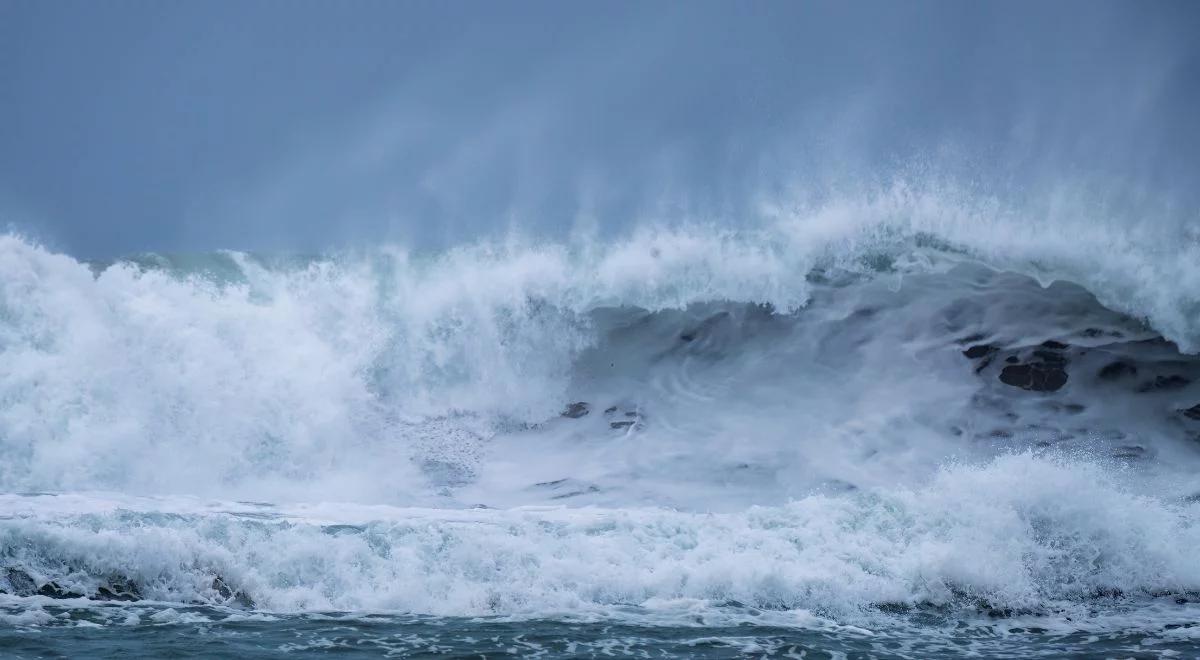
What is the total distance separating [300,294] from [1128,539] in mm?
9370

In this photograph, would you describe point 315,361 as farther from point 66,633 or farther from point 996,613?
point 996,613

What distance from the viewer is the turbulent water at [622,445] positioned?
5.98 meters

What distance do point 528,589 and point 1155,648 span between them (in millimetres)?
3681

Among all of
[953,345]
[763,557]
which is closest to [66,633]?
[763,557]

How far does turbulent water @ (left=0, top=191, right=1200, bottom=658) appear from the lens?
235 inches

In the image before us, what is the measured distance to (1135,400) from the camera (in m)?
10.4

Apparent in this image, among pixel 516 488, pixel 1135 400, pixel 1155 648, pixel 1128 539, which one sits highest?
pixel 1135 400

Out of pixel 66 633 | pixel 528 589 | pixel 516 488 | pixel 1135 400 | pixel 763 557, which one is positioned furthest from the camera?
pixel 1135 400

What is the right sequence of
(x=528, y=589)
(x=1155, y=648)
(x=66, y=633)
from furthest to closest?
(x=528, y=589), (x=1155, y=648), (x=66, y=633)

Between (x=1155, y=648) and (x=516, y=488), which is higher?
(x=516, y=488)

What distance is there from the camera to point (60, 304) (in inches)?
413

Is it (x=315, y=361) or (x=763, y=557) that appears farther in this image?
(x=315, y=361)

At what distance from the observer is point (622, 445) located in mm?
10266

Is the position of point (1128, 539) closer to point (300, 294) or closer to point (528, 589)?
point (528, 589)
